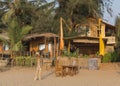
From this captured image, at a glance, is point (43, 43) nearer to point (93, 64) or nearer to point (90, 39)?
point (90, 39)

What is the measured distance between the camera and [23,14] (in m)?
43.5

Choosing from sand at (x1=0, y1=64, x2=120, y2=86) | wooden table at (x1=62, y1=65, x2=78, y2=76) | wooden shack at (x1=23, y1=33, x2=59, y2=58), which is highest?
wooden shack at (x1=23, y1=33, x2=59, y2=58)

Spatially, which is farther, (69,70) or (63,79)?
(69,70)

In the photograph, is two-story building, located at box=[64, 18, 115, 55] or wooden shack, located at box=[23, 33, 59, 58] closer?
wooden shack, located at box=[23, 33, 59, 58]

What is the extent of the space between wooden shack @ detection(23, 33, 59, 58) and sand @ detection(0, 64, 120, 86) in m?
5.31

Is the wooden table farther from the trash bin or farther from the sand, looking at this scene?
the trash bin

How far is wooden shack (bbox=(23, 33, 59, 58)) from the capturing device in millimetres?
35494

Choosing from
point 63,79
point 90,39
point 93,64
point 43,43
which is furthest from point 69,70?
point 43,43

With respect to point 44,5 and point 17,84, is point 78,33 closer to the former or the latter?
point 44,5

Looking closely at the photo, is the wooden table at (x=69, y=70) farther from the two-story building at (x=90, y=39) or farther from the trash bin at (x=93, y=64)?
the two-story building at (x=90, y=39)

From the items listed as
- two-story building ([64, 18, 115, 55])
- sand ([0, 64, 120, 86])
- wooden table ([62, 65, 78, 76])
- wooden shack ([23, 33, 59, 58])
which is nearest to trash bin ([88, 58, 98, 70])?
sand ([0, 64, 120, 86])

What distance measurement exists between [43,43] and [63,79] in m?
15.3

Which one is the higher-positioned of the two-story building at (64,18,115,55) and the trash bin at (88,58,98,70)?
the two-story building at (64,18,115,55)

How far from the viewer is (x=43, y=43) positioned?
38.3m
